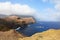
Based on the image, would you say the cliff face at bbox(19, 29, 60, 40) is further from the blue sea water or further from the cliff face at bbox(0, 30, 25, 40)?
the cliff face at bbox(0, 30, 25, 40)

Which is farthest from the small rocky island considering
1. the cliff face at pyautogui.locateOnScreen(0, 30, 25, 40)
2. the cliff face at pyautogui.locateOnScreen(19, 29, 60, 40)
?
the cliff face at pyautogui.locateOnScreen(19, 29, 60, 40)

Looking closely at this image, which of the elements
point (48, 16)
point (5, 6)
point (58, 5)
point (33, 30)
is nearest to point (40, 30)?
point (33, 30)

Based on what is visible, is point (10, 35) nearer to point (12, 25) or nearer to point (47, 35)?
point (12, 25)

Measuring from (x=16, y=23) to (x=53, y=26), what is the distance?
2.40 feet

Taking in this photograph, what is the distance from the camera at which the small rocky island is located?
267 cm

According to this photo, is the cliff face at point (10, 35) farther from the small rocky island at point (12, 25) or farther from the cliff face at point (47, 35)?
the cliff face at point (47, 35)

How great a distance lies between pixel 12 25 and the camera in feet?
9.05

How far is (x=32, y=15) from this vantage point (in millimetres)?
2826

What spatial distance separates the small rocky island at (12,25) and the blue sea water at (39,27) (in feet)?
0.26

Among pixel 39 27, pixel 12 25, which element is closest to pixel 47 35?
pixel 39 27

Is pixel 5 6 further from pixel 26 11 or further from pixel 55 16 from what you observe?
pixel 55 16

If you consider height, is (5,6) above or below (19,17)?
above

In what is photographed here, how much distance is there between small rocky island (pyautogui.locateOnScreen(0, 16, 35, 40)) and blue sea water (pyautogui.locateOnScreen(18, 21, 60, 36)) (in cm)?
8

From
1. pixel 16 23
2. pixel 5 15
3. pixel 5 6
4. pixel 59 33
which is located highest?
pixel 5 6
